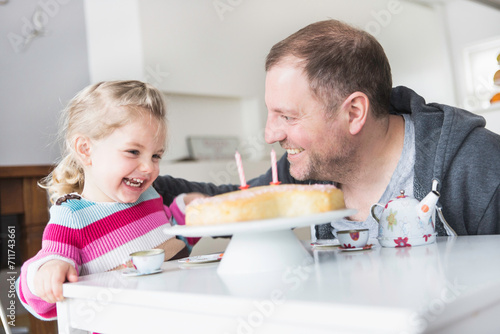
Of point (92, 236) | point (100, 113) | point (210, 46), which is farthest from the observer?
point (210, 46)

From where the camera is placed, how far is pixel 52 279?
883 mm

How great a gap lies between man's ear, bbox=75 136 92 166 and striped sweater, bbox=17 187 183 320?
0.12 metres

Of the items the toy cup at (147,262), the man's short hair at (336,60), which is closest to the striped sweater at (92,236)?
the toy cup at (147,262)

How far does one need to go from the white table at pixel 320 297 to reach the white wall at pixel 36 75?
228cm

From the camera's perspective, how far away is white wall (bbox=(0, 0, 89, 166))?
2.85 meters

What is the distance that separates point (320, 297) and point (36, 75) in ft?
9.35

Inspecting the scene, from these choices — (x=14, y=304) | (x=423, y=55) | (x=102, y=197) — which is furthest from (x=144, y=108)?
(x=423, y=55)

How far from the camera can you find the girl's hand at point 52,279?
0.87 m

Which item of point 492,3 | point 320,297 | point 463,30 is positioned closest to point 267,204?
point 320,297

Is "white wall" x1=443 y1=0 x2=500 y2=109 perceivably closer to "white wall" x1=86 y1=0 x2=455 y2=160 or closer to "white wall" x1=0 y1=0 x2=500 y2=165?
"white wall" x1=86 y1=0 x2=455 y2=160

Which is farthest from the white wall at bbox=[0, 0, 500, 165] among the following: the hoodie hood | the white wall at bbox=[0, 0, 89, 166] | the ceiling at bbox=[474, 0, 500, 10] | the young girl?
the hoodie hood

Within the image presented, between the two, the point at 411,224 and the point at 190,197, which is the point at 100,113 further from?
the point at 411,224

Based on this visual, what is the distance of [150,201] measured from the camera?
141cm

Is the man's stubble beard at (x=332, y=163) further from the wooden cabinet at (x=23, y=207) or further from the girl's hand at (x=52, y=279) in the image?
the wooden cabinet at (x=23, y=207)
